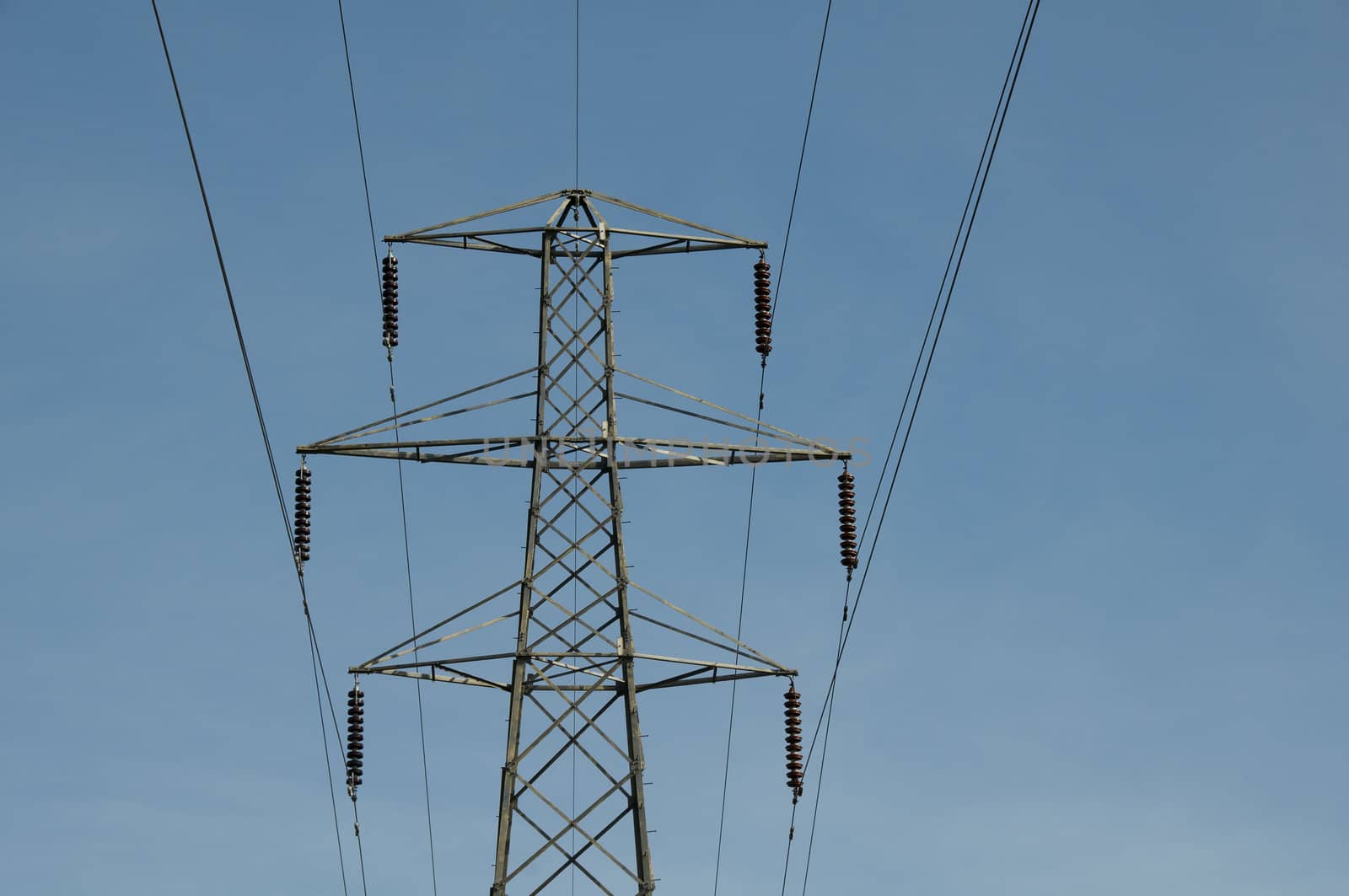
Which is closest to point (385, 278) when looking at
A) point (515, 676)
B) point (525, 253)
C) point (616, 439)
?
point (525, 253)

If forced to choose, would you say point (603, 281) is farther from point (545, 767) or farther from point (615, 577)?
point (545, 767)

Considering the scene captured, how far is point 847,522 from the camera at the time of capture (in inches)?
1457

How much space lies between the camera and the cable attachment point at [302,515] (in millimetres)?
35906

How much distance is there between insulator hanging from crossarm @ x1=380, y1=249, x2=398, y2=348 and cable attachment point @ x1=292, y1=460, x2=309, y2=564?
3.09 meters

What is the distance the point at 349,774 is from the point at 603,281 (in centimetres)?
963

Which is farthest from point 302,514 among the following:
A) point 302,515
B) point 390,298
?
point 390,298

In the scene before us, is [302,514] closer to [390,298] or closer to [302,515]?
[302,515]

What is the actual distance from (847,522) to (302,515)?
31.2 feet

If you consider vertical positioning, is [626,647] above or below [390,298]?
below

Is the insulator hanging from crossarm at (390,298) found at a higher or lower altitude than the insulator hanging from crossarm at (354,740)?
higher

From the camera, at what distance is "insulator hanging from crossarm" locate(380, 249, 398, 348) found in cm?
3769

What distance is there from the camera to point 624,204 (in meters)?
37.5

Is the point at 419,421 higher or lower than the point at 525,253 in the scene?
lower

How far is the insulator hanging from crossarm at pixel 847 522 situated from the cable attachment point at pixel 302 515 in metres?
9.28
